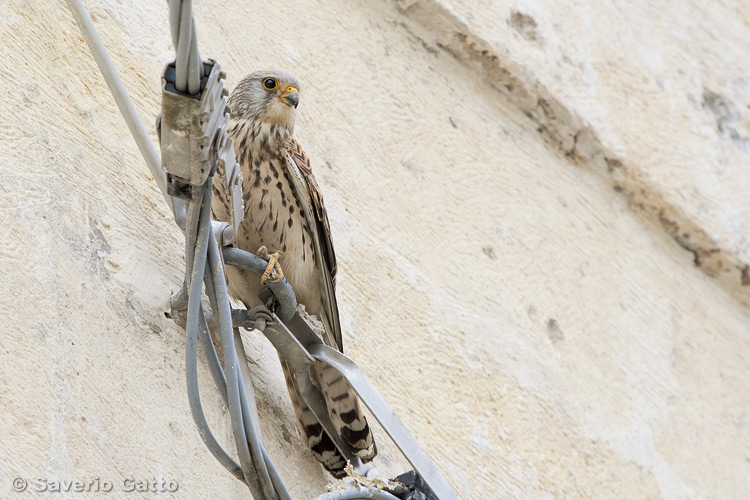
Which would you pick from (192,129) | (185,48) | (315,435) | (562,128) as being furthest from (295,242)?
(562,128)

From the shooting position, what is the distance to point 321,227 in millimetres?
2740

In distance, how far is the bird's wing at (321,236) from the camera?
2686mm

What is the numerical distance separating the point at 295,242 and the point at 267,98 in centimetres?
51

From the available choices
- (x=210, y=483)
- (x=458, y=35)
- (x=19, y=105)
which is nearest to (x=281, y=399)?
(x=210, y=483)

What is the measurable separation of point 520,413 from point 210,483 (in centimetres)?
135

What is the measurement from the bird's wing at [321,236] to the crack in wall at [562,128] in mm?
1371

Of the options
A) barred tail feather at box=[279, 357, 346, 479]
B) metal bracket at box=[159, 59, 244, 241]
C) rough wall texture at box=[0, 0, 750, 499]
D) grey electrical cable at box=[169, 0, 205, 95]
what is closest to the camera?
grey electrical cable at box=[169, 0, 205, 95]

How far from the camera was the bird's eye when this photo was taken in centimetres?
304

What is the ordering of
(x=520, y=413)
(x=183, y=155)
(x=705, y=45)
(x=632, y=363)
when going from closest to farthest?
(x=183, y=155) → (x=520, y=413) → (x=632, y=363) → (x=705, y=45)

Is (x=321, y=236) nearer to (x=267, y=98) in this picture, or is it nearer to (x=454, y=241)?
(x=267, y=98)

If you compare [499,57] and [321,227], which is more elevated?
[499,57]

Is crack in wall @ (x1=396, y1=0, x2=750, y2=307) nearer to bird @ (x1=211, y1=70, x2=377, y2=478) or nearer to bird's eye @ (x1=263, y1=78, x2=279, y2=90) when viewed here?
bird's eye @ (x1=263, y1=78, x2=279, y2=90)

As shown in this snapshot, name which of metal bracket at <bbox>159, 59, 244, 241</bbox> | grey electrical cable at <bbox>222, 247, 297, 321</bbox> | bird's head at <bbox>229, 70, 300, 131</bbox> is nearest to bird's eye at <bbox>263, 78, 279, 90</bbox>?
bird's head at <bbox>229, 70, 300, 131</bbox>

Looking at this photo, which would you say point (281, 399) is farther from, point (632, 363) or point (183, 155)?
point (632, 363)
